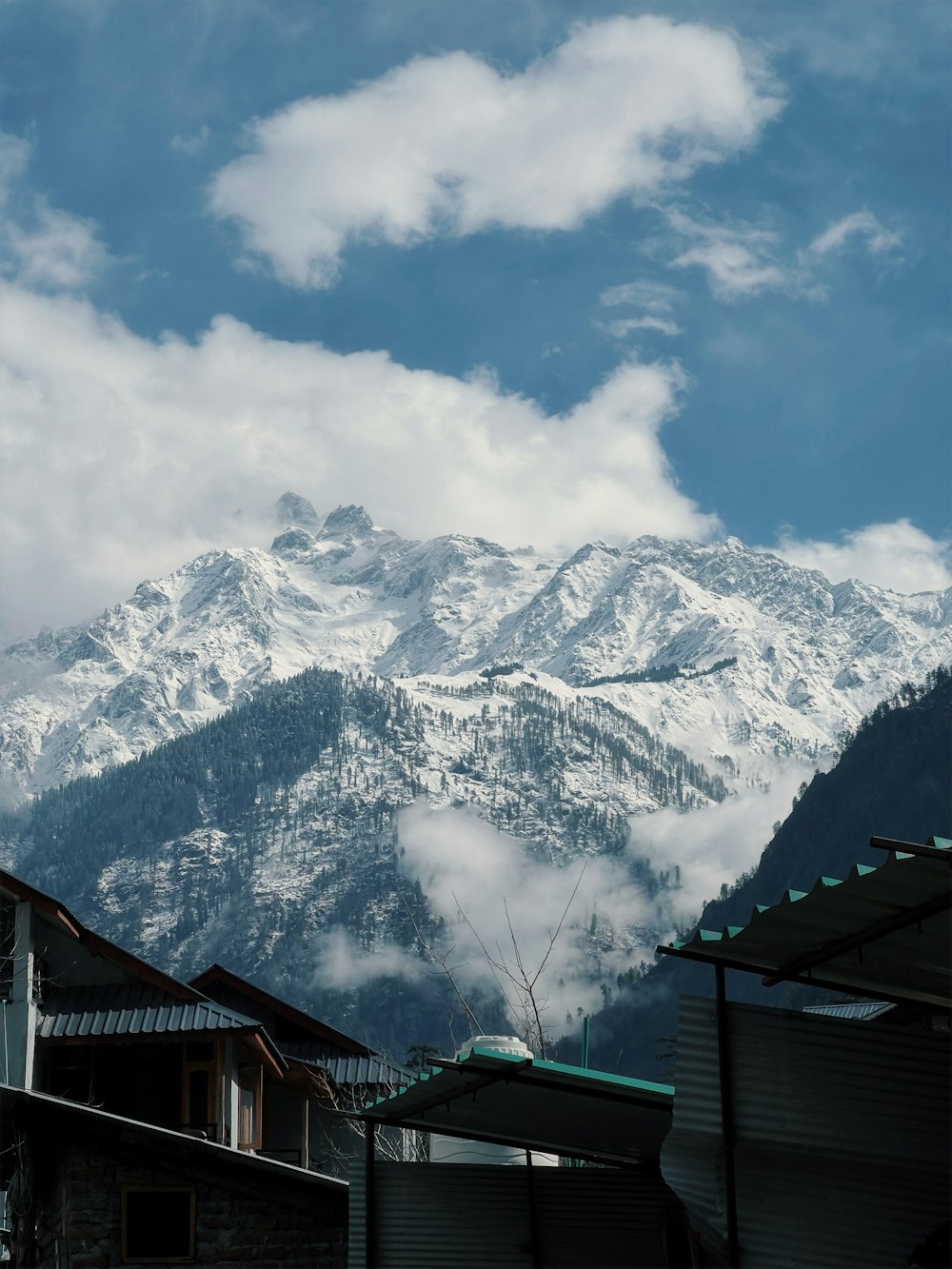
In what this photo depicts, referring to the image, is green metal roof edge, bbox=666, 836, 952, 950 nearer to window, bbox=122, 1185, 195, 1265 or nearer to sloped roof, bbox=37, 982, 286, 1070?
window, bbox=122, 1185, 195, 1265

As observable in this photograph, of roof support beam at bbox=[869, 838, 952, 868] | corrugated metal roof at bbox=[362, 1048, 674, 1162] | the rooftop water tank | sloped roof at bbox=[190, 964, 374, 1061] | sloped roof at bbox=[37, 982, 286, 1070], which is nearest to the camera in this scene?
roof support beam at bbox=[869, 838, 952, 868]

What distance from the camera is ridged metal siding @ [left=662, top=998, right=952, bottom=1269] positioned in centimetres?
1091

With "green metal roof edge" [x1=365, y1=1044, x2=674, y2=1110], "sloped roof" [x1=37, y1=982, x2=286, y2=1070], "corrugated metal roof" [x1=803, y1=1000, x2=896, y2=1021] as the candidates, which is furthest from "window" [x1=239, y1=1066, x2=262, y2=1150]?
"green metal roof edge" [x1=365, y1=1044, x2=674, y2=1110]

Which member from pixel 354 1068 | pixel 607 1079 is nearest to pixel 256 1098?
pixel 354 1068

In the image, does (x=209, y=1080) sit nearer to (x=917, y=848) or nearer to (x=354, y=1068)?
(x=354, y=1068)

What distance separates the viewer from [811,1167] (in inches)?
433

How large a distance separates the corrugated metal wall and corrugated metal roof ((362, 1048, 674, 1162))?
45cm

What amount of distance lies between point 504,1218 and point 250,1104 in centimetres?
1768

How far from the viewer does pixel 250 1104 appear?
33.1 meters

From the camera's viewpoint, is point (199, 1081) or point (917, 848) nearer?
point (917, 848)

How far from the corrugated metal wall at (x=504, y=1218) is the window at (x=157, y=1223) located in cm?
618

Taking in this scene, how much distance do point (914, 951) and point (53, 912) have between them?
22974 millimetres

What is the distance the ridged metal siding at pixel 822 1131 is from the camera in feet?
35.8

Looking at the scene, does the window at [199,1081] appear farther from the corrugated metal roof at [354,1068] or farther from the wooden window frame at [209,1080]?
the corrugated metal roof at [354,1068]
